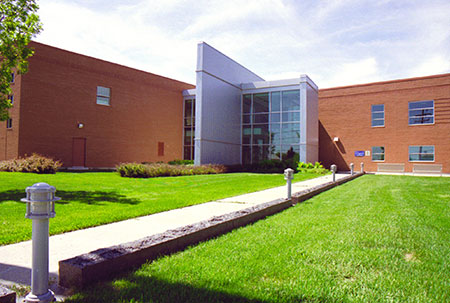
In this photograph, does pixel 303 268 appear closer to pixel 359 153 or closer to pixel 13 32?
pixel 13 32

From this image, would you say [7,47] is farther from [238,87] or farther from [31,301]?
[238,87]

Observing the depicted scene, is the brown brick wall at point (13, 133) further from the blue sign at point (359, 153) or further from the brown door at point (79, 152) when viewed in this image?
the blue sign at point (359, 153)

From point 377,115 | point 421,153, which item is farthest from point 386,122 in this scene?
point 421,153

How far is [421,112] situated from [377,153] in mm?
5025

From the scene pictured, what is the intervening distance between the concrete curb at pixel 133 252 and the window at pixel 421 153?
92.3 feet

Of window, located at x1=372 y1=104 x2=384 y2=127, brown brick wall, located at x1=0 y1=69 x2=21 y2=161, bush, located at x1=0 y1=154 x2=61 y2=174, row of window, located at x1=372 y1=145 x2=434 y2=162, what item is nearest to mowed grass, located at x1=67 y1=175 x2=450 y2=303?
bush, located at x1=0 y1=154 x2=61 y2=174

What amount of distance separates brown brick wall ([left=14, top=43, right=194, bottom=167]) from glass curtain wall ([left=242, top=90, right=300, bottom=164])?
7036 mm

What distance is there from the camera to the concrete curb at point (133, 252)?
3.04m

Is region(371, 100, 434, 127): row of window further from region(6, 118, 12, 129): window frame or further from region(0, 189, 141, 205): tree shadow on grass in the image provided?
region(6, 118, 12, 129): window frame

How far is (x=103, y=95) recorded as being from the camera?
25906 millimetres

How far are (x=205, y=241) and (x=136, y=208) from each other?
3.13m

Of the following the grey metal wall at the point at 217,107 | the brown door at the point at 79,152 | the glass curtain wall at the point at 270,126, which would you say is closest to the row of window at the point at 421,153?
the glass curtain wall at the point at 270,126

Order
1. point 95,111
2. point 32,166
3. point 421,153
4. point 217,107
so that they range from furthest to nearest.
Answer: point 421,153
point 217,107
point 95,111
point 32,166

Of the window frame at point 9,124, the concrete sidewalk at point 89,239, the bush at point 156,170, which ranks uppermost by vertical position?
the window frame at point 9,124
